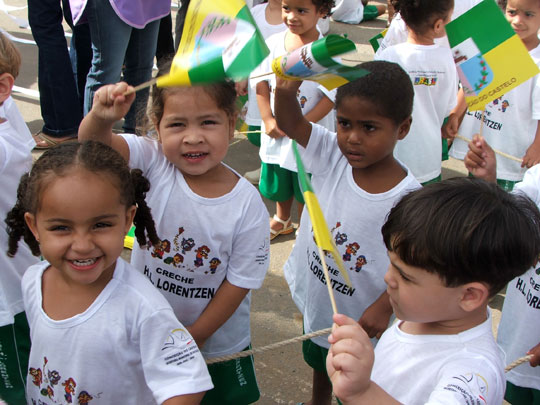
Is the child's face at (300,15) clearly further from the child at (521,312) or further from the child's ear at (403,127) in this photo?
the child at (521,312)

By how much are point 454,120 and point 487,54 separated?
1.16m

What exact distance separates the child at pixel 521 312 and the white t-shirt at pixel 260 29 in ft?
5.43

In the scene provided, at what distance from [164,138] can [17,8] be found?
7.09 m

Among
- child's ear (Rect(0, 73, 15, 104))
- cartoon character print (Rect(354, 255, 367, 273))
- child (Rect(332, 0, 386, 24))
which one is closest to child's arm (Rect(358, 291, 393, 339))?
cartoon character print (Rect(354, 255, 367, 273))

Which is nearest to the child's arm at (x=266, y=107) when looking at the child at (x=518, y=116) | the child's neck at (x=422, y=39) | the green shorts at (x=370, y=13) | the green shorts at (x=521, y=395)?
the child's neck at (x=422, y=39)

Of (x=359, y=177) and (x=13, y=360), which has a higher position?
(x=359, y=177)

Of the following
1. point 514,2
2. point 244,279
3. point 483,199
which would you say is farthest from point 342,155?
point 514,2

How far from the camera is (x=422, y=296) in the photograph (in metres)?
1.43

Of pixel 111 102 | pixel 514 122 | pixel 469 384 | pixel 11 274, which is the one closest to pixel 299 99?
pixel 514 122

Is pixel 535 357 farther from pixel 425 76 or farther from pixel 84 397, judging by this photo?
pixel 425 76

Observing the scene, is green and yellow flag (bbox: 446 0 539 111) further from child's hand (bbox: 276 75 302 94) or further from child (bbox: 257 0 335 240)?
child (bbox: 257 0 335 240)

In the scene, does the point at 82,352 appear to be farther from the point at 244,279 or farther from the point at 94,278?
the point at 244,279

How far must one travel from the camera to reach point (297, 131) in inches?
88.0

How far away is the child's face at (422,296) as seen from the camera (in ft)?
4.66
